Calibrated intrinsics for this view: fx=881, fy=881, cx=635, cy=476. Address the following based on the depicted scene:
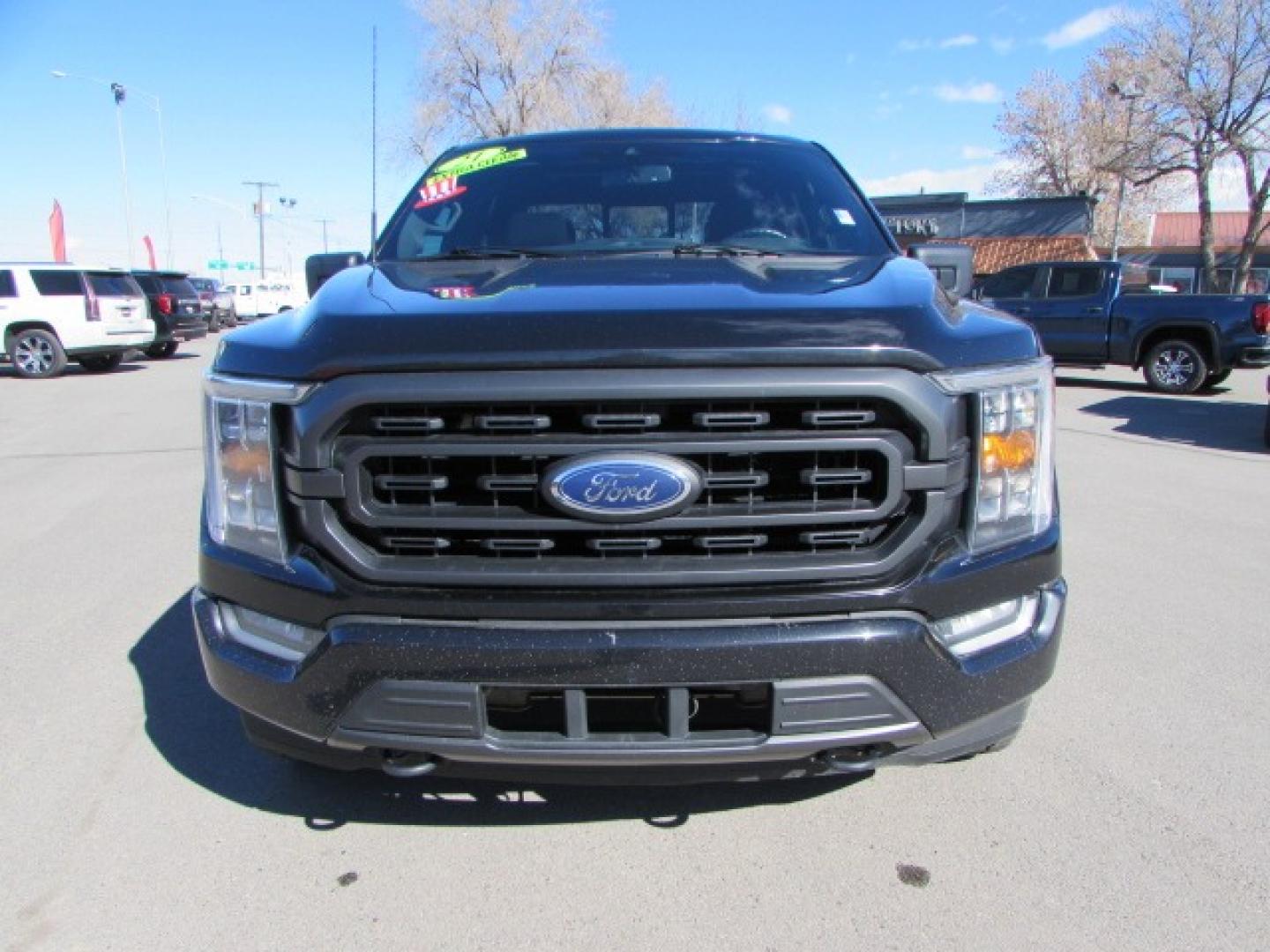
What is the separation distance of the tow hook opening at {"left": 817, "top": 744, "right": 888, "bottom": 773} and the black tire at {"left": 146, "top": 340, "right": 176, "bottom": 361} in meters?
20.5

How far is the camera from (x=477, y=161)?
3.56 meters

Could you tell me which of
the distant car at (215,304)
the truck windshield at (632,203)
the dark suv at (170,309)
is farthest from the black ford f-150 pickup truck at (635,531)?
the distant car at (215,304)

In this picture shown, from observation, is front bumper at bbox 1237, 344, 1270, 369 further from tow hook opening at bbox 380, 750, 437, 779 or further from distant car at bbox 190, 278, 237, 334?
distant car at bbox 190, 278, 237, 334

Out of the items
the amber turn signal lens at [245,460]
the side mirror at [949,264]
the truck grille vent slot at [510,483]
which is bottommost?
the truck grille vent slot at [510,483]

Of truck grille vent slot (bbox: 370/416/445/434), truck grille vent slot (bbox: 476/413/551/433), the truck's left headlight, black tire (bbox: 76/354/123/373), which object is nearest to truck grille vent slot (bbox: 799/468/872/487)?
truck grille vent slot (bbox: 476/413/551/433)

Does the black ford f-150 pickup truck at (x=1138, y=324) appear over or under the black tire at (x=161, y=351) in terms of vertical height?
over

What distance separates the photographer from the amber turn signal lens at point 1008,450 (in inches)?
78.6

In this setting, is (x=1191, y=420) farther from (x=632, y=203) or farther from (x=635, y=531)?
(x=635, y=531)

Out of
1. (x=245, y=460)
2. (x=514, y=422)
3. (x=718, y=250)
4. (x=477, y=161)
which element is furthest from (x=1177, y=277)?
(x=245, y=460)

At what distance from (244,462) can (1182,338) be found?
1416cm

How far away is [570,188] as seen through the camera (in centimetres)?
333

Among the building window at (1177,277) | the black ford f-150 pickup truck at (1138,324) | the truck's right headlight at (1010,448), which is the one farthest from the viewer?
the building window at (1177,277)

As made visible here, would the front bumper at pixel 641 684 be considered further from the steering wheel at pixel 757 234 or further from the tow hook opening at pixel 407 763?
the steering wheel at pixel 757 234

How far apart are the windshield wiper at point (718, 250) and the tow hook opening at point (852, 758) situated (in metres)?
1.48
